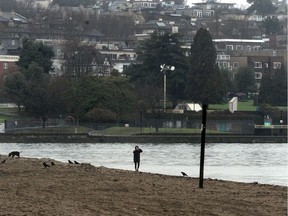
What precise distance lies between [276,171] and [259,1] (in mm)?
164317

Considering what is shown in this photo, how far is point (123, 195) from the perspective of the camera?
1695 cm

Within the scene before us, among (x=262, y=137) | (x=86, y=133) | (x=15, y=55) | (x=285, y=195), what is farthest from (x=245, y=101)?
(x=285, y=195)

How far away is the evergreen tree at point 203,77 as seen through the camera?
7469 cm

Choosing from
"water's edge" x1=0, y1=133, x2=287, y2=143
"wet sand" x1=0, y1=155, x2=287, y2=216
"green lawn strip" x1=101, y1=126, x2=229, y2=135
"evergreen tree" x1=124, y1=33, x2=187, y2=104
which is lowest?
"water's edge" x1=0, y1=133, x2=287, y2=143

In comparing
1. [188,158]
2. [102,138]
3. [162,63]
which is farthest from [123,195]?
[162,63]

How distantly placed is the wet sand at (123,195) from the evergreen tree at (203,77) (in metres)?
53.2

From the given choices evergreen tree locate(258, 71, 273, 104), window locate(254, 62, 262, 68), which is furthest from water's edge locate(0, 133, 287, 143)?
window locate(254, 62, 262, 68)

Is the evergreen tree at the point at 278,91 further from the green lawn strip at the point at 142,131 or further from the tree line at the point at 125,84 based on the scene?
the green lawn strip at the point at 142,131

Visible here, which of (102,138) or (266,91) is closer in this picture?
(102,138)

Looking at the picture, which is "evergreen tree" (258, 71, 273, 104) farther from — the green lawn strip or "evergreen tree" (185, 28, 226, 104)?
the green lawn strip

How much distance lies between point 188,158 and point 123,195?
26.7 metres

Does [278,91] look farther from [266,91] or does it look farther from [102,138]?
[102,138]

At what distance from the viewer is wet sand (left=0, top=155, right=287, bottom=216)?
15.2 metres

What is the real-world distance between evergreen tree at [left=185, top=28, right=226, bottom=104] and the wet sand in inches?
2094
